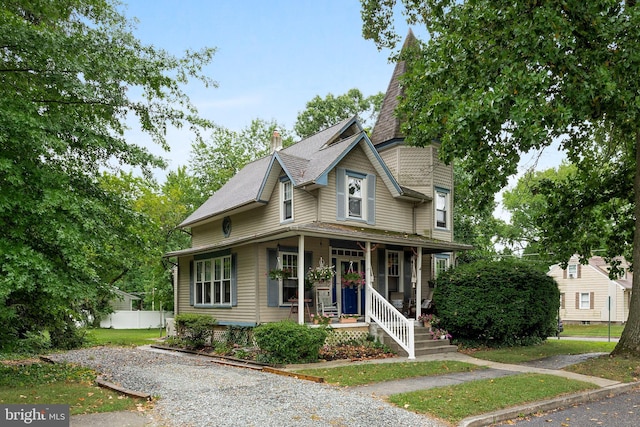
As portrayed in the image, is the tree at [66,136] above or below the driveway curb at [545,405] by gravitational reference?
above

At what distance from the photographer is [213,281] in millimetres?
18594

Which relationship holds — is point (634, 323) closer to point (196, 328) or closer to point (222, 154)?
point (196, 328)

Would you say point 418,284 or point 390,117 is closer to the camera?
point 418,284

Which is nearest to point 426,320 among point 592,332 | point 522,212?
point 592,332

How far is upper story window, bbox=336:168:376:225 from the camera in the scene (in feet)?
54.5

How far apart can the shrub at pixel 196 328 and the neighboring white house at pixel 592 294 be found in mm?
29816

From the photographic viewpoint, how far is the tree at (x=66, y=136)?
7930mm

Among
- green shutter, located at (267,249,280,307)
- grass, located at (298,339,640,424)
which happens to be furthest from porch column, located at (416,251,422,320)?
green shutter, located at (267,249,280,307)

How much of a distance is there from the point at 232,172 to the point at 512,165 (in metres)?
23.4

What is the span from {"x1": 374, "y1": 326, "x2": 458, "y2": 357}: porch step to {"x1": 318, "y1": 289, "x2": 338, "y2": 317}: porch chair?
1.59 meters

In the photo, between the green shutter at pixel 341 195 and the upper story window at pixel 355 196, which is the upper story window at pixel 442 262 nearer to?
the upper story window at pixel 355 196

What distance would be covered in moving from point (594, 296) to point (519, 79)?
32637 millimetres

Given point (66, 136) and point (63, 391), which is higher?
point (66, 136)

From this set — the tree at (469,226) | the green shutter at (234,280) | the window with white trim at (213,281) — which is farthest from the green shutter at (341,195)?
the tree at (469,226)
